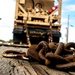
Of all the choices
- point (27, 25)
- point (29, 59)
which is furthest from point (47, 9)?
point (29, 59)

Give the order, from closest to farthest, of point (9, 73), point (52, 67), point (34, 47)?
point (9, 73) < point (52, 67) < point (34, 47)

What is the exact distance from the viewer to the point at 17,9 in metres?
16.0

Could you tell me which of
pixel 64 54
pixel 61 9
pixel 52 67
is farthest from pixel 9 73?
pixel 61 9

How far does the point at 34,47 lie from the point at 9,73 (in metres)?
1.62

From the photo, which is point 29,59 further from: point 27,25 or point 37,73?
point 27,25

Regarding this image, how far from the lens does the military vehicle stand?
15773 mm

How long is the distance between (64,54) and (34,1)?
13.2m

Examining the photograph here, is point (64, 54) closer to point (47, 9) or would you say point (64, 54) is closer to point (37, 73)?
point (37, 73)

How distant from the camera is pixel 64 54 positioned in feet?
14.0

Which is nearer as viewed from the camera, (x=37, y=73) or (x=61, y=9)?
(x=37, y=73)

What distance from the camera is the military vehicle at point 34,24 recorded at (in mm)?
15773

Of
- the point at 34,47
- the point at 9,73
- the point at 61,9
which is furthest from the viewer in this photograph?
the point at 61,9

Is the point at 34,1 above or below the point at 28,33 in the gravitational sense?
above

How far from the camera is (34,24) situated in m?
16.1
